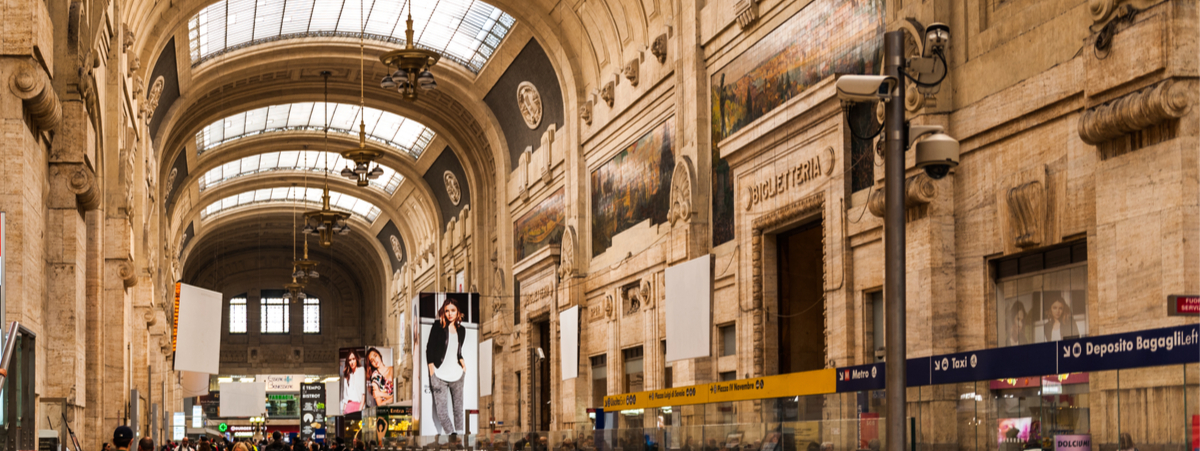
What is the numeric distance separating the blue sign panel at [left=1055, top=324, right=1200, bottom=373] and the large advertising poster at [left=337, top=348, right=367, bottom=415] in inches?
1401

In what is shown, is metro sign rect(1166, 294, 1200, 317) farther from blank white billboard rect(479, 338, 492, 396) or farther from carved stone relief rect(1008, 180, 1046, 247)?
blank white billboard rect(479, 338, 492, 396)

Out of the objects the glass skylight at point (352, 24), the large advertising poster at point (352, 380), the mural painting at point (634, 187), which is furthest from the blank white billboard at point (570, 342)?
the large advertising poster at point (352, 380)

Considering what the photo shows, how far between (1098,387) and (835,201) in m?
8.20

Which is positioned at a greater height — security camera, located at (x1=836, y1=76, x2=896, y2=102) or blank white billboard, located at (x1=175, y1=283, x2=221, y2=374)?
security camera, located at (x1=836, y1=76, x2=896, y2=102)

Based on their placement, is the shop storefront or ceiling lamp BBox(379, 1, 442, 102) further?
ceiling lamp BBox(379, 1, 442, 102)

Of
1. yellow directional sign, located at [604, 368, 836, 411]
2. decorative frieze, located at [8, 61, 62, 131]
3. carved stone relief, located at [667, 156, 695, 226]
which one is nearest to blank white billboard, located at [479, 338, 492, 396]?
carved stone relief, located at [667, 156, 695, 226]

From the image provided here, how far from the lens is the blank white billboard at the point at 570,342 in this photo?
1032 inches

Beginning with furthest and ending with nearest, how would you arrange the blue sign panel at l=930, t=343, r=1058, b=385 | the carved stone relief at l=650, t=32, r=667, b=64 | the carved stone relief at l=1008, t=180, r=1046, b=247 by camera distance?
the carved stone relief at l=650, t=32, r=667, b=64
the carved stone relief at l=1008, t=180, r=1046, b=247
the blue sign panel at l=930, t=343, r=1058, b=385

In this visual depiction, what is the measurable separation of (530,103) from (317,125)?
46.3 ft

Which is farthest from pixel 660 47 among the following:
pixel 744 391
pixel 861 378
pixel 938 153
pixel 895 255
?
pixel 895 255

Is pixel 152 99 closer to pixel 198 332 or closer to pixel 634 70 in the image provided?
pixel 198 332

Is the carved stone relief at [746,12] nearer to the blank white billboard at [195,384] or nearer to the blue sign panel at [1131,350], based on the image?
the blue sign panel at [1131,350]

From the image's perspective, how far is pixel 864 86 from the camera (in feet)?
24.9

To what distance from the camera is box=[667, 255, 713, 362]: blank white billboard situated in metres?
19.1
